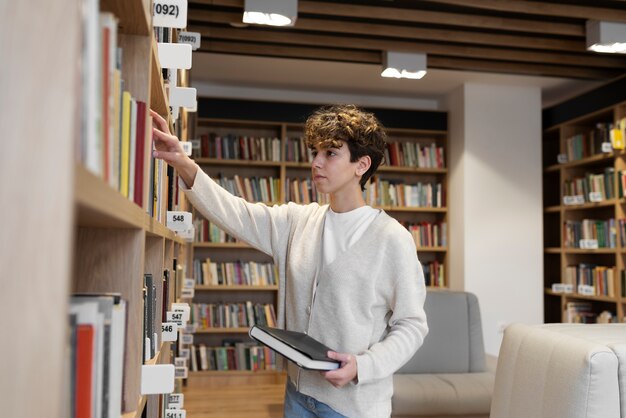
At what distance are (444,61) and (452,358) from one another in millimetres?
2373

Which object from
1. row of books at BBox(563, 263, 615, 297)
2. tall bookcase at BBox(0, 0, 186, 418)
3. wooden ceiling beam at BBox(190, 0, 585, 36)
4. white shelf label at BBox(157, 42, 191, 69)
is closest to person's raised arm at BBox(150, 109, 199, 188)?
white shelf label at BBox(157, 42, 191, 69)

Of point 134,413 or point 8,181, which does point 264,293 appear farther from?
point 8,181

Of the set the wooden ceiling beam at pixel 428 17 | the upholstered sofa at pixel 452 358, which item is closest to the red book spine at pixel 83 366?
the upholstered sofa at pixel 452 358

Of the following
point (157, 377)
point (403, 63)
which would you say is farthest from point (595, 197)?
point (157, 377)

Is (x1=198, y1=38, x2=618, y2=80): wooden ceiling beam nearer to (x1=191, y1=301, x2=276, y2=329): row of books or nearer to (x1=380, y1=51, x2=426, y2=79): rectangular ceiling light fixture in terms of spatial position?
(x1=380, y1=51, x2=426, y2=79): rectangular ceiling light fixture

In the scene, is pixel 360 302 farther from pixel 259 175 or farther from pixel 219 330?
pixel 259 175

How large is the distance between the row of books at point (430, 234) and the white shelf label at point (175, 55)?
4.94 metres

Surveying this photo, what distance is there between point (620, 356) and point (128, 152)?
142cm

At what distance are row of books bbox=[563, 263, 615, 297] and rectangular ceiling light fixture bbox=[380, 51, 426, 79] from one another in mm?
2378

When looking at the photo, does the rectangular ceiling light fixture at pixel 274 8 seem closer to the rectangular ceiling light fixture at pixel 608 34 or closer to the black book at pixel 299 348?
the rectangular ceiling light fixture at pixel 608 34

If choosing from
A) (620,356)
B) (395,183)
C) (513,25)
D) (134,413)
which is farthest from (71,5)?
(395,183)

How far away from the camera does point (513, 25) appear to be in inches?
170

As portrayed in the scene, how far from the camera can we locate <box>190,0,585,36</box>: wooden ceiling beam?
4.08 meters

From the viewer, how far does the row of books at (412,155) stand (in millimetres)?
6434
